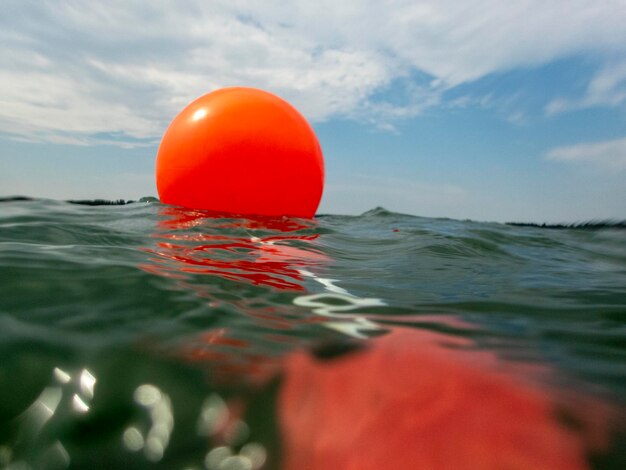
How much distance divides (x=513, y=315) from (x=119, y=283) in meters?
1.76

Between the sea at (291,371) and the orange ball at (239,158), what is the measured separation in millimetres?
2519

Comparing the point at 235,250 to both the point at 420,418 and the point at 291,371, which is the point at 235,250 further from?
the point at 420,418

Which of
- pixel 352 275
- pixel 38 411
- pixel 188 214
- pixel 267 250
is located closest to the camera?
pixel 38 411

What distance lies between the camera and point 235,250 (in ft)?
10.6

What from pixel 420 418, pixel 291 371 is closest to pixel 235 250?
pixel 291 371

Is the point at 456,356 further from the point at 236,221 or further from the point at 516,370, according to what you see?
the point at 236,221

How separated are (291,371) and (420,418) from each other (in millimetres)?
376

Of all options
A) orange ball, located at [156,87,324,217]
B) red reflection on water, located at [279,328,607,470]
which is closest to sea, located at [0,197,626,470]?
red reflection on water, located at [279,328,607,470]

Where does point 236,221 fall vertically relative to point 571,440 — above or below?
above

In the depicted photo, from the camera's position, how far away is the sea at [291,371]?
3.20ft

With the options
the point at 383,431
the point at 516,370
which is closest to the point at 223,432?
the point at 383,431

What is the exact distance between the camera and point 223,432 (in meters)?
1.01

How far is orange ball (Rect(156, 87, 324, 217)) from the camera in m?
4.90

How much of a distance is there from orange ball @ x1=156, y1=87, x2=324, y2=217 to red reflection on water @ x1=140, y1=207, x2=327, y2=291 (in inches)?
8.8
